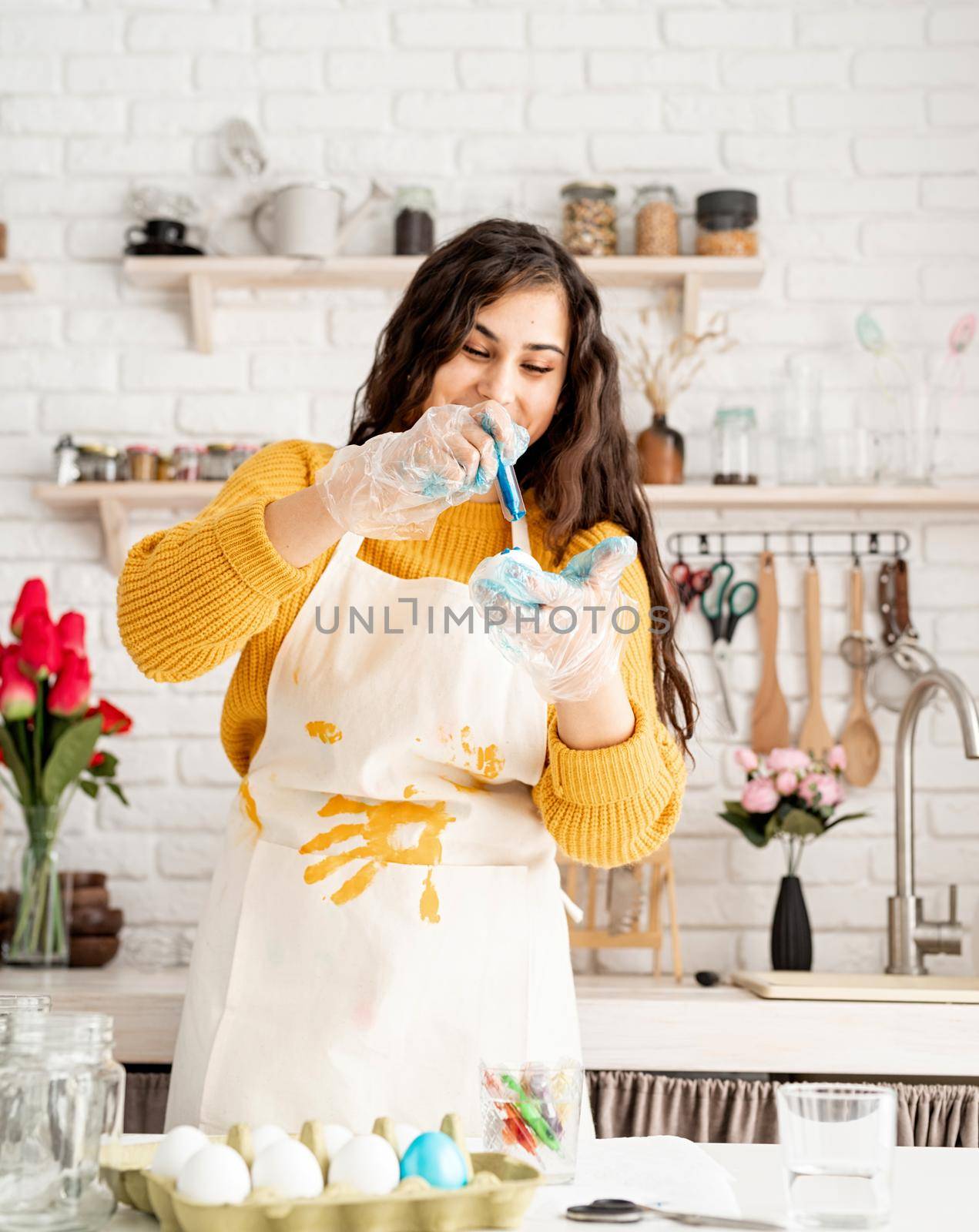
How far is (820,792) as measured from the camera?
2.16 meters

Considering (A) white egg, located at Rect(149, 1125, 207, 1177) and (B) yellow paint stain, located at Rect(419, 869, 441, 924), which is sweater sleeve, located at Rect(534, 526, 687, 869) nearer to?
(B) yellow paint stain, located at Rect(419, 869, 441, 924)

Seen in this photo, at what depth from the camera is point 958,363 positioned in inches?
96.0

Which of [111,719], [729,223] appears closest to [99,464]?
[111,719]

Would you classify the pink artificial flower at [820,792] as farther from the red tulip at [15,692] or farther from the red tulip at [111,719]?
the red tulip at [15,692]

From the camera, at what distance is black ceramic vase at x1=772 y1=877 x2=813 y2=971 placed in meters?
2.15

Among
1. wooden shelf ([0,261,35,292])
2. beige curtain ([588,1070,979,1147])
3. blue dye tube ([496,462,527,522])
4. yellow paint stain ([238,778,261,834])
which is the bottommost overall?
beige curtain ([588,1070,979,1147])

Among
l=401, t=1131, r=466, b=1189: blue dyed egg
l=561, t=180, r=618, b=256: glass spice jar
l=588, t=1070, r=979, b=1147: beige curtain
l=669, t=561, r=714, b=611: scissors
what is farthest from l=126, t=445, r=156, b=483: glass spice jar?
l=401, t=1131, r=466, b=1189: blue dyed egg

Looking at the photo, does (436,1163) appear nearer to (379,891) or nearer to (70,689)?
(379,891)

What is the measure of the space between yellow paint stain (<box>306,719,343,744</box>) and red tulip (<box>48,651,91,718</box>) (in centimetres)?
83

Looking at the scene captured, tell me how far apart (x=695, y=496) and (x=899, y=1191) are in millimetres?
1604

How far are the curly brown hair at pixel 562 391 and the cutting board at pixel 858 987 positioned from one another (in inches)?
21.0

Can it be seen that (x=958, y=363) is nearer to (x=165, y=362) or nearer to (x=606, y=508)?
(x=606, y=508)

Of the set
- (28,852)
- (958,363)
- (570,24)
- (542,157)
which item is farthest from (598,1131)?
(570,24)

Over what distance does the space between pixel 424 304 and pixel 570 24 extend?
52.5 inches
